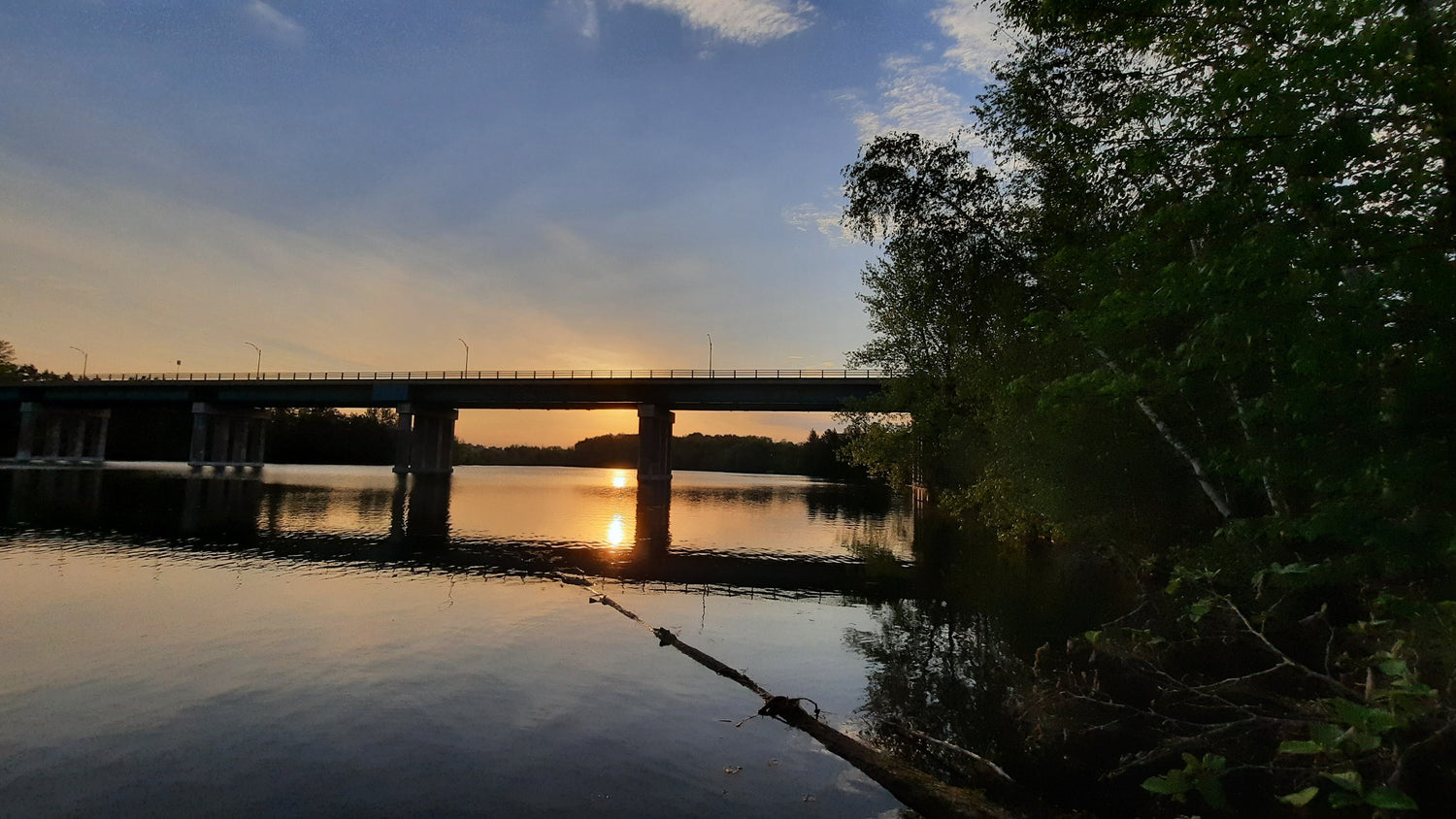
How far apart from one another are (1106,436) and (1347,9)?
11.9 m

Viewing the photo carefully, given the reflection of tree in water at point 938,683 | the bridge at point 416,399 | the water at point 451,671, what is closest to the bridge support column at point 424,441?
the bridge at point 416,399

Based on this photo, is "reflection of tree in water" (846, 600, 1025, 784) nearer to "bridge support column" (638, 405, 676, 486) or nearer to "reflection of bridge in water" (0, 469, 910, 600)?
"reflection of bridge in water" (0, 469, 910, 600)

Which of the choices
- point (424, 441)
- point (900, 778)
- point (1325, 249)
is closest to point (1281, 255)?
point (1325, 249)

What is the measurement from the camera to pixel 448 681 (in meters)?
13.1

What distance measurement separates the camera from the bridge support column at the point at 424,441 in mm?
102438

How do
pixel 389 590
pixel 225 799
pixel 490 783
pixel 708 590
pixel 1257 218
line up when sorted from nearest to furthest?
pixel 225 799, pixel 490 783, pixel 1257 218, pixel 389 590, pixel 708 590

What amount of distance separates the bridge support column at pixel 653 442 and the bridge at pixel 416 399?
135 millimetres

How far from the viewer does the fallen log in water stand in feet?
28.3

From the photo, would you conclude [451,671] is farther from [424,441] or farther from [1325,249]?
[424,441]

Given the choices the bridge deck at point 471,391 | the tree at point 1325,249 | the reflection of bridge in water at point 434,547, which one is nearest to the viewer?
the tree at point 1325,249

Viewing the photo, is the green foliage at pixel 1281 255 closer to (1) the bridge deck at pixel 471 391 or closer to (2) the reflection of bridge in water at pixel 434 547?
(2) the reflection of bridge in water at pixel 434 547

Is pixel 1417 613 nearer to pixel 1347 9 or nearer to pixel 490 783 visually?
pixel 1347 9

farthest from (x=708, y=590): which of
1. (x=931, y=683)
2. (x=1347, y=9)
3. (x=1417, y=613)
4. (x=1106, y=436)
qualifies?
(x=1347, y=9)

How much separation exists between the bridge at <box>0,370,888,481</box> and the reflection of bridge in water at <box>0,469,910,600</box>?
126ft
